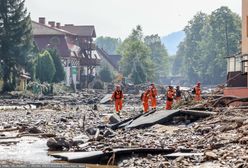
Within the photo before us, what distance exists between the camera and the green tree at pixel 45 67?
71.0m

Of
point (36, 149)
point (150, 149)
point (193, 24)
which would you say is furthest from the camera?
point (193, 24)

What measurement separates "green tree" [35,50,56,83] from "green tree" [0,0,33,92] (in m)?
4.26

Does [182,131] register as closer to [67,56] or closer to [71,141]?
[71,141]

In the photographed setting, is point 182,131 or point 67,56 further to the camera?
point 67,56

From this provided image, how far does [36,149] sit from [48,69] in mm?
53448

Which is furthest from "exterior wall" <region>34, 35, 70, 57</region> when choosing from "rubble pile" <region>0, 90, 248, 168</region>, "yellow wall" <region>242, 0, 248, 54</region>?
"rubble pile" <region>0, 90, 248, 168</region>

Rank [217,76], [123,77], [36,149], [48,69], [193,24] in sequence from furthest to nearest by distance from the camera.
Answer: [193,24]
[217,76]
[123,77]
[48,69]
[36,149]

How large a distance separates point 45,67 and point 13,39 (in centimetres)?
798

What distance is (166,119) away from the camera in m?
22.6

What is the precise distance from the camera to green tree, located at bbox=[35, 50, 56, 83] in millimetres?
71000

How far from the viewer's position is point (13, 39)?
212ft

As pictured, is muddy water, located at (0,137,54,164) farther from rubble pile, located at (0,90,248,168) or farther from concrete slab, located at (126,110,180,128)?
concrete slab, located at (126,110,180,128)

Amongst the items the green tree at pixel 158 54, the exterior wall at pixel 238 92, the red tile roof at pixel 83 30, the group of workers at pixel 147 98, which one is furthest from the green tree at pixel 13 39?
the green tree at pixel 158 54

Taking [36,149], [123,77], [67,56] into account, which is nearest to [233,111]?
[36,149]
